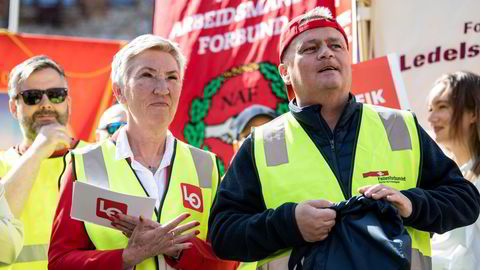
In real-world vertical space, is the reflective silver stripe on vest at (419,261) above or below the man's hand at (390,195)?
A: below

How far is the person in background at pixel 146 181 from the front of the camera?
352 cm

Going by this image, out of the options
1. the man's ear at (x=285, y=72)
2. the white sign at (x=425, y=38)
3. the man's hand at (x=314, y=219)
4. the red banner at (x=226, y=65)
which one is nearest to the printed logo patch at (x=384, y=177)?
the man's hand at (x=314, y=219)

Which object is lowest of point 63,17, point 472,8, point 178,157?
point 178,157

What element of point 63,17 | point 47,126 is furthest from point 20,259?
point 63,17

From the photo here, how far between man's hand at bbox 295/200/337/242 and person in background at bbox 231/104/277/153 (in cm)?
205

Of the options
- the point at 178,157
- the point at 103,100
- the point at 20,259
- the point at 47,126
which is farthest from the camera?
the point at 103,100

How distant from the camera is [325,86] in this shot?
11.2ft

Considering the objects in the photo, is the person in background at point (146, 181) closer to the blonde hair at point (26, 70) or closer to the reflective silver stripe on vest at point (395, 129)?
the reflective silver stripe on vest at point (395, 129)

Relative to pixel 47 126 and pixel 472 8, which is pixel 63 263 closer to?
pixel 47 126

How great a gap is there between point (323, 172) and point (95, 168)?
1.06m

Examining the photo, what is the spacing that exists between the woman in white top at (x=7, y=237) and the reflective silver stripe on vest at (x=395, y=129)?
55.9 inches

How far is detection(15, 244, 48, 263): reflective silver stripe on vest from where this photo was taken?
4.34 m

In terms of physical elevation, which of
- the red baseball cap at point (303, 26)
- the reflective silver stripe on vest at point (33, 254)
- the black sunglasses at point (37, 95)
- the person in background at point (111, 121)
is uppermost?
the red baseball cap at point (303, 26)

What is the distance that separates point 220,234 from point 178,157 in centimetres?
68
